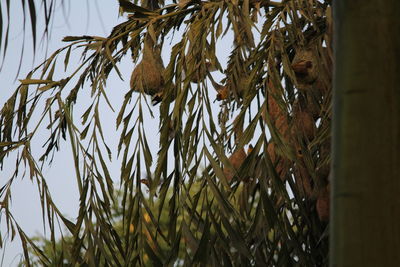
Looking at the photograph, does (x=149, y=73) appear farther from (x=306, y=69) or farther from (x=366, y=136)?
(x=366, y=136)

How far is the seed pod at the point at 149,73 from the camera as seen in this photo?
3.77m

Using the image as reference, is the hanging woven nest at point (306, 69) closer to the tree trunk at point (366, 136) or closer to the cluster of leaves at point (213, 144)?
the cluster of leaves at point (213, 144)

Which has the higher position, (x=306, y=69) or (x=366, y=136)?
(x=306, y=69)

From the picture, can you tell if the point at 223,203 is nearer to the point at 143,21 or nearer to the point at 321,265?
the point at 321,265

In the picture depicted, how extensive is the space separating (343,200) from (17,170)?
8.30ft

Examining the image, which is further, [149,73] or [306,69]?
[149,73]

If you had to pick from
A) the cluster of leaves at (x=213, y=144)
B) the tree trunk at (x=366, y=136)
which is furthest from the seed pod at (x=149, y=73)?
the tree trunk at (x=366, y=136)

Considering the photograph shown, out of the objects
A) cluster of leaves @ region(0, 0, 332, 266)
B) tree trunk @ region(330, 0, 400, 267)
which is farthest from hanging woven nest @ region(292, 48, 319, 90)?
tree trunk @ region(330, 0, 400, 267)

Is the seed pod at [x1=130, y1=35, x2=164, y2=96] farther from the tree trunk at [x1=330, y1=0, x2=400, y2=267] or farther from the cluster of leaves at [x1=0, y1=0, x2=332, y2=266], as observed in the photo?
the tree trunk at [x1=330, y1=0, x2=400, y2=267]

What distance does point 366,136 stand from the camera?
6.01ft

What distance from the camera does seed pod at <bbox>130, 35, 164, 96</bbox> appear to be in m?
3.77

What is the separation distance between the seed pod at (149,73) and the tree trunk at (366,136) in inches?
75.5

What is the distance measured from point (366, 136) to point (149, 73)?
204cm

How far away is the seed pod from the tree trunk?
1.92 m
